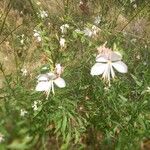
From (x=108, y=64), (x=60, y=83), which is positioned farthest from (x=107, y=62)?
(x=60, y=83)

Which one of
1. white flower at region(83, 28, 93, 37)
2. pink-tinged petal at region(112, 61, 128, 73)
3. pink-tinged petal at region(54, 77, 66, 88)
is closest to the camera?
pink-tinged petal at region(112, 61, 128, 73)

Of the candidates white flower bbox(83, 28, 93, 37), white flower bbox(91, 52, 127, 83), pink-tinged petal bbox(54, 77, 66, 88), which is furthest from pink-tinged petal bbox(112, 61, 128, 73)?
white flower bbox(83, 28, 93, 37)

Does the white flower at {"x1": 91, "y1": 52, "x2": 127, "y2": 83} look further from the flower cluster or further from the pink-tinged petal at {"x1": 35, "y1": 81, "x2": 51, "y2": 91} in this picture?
the pink-tinged petal at {"x1": 35, "y1": 81, "x2": 51, "y2": 91}

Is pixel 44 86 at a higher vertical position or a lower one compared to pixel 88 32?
lower

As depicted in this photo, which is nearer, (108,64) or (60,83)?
(108,64)

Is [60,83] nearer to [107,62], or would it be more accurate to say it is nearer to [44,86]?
[44,86]

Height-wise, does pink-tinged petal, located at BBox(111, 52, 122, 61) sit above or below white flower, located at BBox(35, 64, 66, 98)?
above

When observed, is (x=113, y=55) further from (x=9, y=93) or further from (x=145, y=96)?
(x=9, y=93)

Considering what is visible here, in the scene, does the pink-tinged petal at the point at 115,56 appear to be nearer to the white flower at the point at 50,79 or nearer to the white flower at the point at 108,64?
the white flower at the point at 108,64

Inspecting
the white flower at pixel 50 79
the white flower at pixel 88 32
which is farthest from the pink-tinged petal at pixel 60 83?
the white flower at pixel 88 32

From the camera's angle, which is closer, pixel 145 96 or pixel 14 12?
pixel 145 96

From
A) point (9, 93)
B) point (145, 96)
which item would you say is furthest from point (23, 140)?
point (9, 93)
